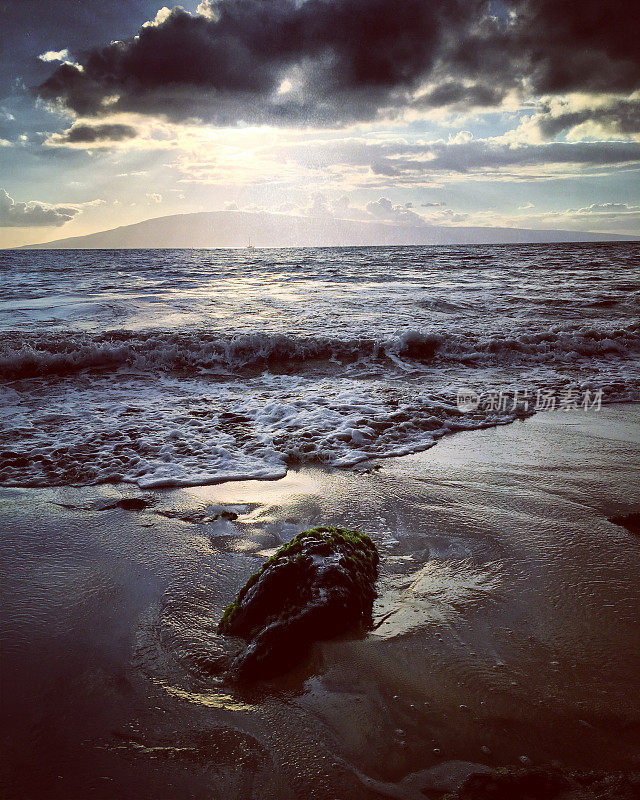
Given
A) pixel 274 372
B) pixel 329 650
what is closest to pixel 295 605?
pixel 329 650

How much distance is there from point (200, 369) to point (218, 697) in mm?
7781

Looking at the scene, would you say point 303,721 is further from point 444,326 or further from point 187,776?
point 444,326

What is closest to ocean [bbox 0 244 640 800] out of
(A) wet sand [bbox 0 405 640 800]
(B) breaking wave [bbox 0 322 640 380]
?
(A) wet sand [bbox 0 405 640 800]

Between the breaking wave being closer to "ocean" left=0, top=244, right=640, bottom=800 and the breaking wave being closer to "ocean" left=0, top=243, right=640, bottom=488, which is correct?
"ocean" left=0, top=243, right=640, bottom=488

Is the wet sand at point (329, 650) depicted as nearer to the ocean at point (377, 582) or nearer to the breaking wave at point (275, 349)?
the ocean at point (377, 582)

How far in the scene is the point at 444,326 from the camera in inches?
463

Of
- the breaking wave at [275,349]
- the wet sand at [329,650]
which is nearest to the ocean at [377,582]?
the wet sand at [329,650]

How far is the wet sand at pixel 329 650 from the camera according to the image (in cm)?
175

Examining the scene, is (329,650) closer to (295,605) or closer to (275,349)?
(295,605)

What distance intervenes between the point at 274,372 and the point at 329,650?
7072 mm

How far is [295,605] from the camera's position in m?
2.35

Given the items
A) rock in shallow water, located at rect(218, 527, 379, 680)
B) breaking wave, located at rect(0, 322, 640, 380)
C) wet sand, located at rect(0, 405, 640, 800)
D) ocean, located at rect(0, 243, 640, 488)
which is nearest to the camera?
wet sand, located at rect(0, 405, 640, 800)

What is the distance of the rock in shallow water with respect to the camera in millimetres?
2201

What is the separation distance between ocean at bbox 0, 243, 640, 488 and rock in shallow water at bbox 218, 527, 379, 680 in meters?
1.98
